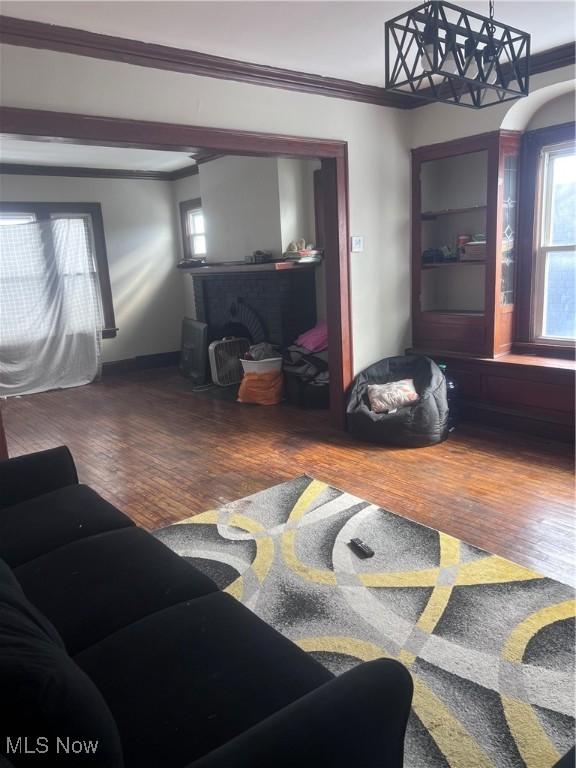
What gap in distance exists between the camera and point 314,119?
12.6 ft

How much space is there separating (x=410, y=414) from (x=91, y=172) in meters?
5.06

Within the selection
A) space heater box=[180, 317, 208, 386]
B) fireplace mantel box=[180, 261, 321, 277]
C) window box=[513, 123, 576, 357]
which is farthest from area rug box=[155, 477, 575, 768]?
space heater box=[180, 317, 208, 386]

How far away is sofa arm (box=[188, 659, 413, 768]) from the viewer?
99cm

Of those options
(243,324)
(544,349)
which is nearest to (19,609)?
(544,349)

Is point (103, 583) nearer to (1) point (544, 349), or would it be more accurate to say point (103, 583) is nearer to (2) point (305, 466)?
(2) point (305, 466)

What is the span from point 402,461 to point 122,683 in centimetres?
271

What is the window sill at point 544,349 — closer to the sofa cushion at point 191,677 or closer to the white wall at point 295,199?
the white wall at point 295,199

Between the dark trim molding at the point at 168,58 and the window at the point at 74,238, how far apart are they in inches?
137

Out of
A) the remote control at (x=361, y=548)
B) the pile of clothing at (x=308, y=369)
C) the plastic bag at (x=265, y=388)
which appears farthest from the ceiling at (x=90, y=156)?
the remote control at (x=361, y=548)

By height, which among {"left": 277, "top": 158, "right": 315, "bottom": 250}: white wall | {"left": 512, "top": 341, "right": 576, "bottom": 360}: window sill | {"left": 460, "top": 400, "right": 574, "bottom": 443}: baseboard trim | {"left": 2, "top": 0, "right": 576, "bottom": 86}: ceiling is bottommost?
{"left": 460, "top": 400, "right": 574, "bottom": 443}: baseboard trim

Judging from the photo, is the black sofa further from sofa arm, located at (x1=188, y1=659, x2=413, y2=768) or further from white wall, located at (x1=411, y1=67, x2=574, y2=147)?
white wall, located at (x1=411, y1=67, x2=574, y2=147)

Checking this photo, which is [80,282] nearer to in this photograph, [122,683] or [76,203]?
[76,203]

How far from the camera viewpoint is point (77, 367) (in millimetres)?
6473

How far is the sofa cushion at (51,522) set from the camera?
6.24 ft
